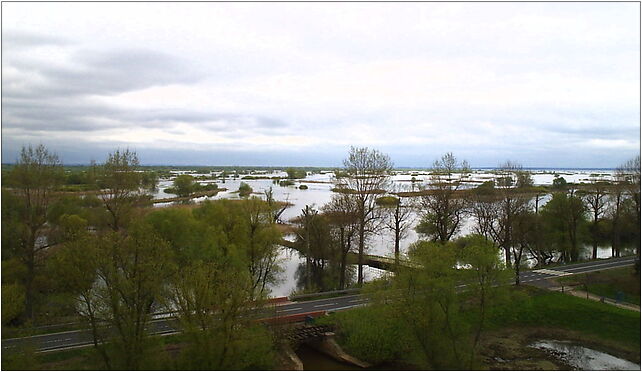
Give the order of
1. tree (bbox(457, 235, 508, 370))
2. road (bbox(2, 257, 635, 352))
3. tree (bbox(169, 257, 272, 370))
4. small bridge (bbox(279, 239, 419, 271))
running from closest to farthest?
1. tree (bbox(169, 257, 272, 370))
2. tree (bbox(457, 235, 508, 370))
3. road (bbox(2, 257, 635, 352))
4. small bridge (bbox(279, 239, 419, 271))

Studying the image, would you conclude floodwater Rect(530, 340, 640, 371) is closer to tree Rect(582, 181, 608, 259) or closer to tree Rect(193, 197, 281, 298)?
tree Rect(193, 197, 281, 298)

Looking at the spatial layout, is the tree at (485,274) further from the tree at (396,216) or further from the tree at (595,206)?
the tree at (595,206)

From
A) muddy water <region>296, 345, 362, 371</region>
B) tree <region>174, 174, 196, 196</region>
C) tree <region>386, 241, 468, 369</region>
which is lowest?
muddy water <region>296, 345, 362, 371</region>

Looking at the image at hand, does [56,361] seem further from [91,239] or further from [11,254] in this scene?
[11,254]

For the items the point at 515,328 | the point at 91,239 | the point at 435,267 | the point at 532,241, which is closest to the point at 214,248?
the point at 91,239

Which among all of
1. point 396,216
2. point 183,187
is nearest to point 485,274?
point 396,216

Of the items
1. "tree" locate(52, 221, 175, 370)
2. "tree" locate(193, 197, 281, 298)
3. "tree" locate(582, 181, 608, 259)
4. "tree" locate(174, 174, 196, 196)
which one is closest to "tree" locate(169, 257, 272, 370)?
"tree" locate(52, 221, 175, 370)
